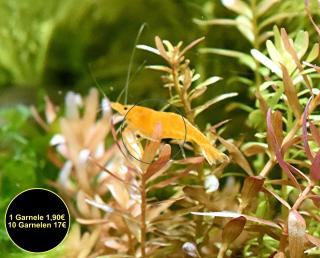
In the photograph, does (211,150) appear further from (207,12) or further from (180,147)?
(207,12)

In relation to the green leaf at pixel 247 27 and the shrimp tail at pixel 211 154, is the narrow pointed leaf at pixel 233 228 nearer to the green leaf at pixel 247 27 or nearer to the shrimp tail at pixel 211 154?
the shrimp tail at pixel 211 154

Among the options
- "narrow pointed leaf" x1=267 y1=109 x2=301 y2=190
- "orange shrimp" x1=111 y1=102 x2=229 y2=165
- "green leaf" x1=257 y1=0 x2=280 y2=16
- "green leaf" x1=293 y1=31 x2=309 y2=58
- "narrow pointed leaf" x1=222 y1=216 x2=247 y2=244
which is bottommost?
"narrow pointed leaf" x1=222 y1=216 x2=247 y2=244

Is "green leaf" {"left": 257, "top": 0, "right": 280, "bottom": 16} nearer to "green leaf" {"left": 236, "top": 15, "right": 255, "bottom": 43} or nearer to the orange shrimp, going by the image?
"green leaf" {"left": 236, "top": 15, "right": 255, "bottom": 43}

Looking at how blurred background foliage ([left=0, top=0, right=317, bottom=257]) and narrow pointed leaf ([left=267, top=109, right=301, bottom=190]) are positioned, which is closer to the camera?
narrow pointed leaf ([left=267, top=109, right=301, bottom=190])

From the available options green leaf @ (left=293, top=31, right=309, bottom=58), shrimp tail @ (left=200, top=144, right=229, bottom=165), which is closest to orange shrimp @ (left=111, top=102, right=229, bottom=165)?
shrimp tail @ (left=200, top=144, right=229, bottom=165)

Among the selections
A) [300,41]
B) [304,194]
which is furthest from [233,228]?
[300,41]

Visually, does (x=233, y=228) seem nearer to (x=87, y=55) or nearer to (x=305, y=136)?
(x=305, y=136)

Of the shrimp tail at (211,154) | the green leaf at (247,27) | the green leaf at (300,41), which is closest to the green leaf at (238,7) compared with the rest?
the green leaf at (247,27)
